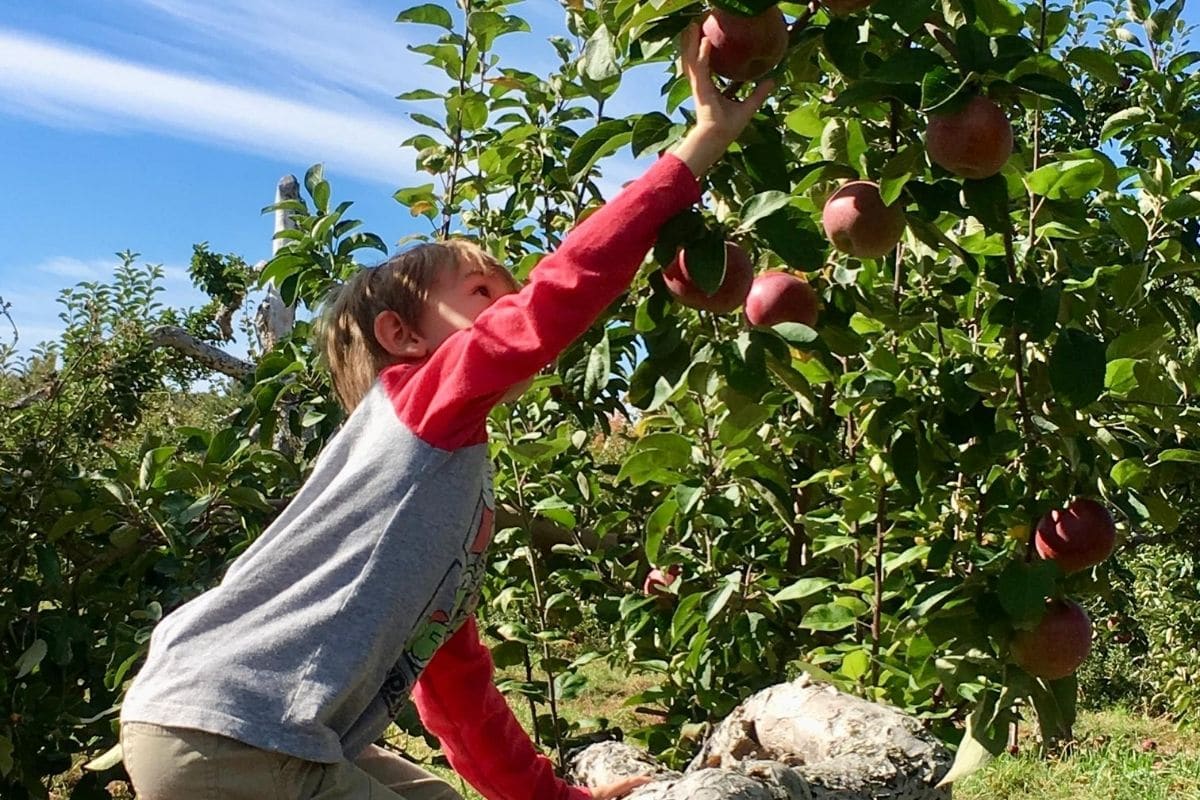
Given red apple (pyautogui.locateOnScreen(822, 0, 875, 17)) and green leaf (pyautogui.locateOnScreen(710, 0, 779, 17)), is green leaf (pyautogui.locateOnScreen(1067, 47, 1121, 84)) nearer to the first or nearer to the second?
red apple (pyautogui.locateOnScreen(822, 0, 875, 17))

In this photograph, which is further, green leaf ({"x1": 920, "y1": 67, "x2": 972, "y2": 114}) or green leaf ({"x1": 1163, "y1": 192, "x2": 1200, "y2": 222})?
green leaf ({"x1": 1163, "y1": 192, "x2": 1200, "y2": 222})

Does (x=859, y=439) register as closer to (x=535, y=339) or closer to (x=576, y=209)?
(x=576, y=209)

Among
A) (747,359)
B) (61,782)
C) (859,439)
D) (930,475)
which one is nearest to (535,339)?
(747,359)

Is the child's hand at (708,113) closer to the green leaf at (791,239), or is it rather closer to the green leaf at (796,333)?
the green leaf at (791,239)

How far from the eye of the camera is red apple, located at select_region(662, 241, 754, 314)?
1.38m

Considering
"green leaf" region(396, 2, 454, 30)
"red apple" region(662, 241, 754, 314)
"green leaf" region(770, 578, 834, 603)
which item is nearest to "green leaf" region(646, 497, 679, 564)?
"green leaf" region(770, 578, 834, 603)

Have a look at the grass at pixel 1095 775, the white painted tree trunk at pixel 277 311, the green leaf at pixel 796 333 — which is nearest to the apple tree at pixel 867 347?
the green leaf at pixel 796 333

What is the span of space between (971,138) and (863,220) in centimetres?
21

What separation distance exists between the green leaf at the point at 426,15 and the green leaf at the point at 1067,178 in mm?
1418

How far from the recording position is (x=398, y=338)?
1.70 m

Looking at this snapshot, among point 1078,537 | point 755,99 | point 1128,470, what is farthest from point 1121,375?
point 755,99

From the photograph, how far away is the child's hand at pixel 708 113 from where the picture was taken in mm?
1296

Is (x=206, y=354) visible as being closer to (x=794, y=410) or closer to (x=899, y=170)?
(x=794, y=410)

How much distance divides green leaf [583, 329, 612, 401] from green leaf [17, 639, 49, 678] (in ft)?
5.34
